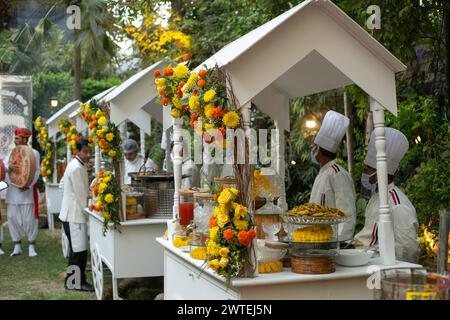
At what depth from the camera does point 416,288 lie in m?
2.20

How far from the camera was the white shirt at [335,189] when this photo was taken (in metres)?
5.11

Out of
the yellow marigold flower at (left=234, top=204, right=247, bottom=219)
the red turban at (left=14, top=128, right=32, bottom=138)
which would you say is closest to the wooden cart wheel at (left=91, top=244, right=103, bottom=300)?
the red turban at (left=14, top=128, right=32, bottom=138)

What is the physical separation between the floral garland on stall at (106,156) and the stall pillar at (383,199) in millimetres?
3668

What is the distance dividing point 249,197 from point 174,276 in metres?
1.68

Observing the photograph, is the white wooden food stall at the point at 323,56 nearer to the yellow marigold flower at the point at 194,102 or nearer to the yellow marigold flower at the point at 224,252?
the yellow marigold flower at the point at 224,252

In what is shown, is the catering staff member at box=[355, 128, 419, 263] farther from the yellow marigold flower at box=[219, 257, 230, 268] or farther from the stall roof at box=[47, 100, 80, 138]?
the stall roof at box=[47, 100, 80, 138]

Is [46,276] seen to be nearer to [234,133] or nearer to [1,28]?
[234,133]

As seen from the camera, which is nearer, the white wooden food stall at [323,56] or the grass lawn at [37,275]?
the white wooden food stall at [323,56]

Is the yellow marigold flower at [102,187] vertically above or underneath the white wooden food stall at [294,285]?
above

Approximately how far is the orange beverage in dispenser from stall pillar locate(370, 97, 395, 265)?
1910 millimetres

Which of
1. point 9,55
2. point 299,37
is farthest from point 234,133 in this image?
point 9,55

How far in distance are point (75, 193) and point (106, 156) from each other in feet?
4.09

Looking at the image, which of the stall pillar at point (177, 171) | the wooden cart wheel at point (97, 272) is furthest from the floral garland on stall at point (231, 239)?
the wooden cart wheel at point (97, 272)
